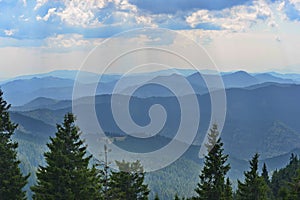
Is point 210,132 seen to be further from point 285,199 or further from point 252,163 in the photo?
point 285,199

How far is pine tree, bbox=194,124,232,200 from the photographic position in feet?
101

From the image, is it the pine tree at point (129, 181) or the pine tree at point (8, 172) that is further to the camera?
the pine tree at point (129, 181)

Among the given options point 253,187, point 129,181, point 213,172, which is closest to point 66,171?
point 129,181

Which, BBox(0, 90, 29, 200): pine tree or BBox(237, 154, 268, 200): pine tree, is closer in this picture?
BBox(0, 90, 29, 200): pine tree

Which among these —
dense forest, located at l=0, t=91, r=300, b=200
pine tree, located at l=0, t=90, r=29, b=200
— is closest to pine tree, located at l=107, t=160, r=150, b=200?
dense forest, located at l=0, t=91, r=300, b=200

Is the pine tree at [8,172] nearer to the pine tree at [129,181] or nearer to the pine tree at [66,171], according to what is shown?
the pine tree at [66,171]

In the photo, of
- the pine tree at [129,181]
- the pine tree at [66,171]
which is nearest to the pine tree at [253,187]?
the pine tree at [129,181]

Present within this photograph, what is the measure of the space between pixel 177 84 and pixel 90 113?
24.7 ft

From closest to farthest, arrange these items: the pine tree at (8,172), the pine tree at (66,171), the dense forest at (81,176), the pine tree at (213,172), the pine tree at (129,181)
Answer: the pine tree at (66,171) → the dense forest at (81,176) → the pine tree at (8,172) → the pine tree at (213,172) → the pine tree at (129,181)

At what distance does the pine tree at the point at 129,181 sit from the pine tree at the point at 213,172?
14.7ft

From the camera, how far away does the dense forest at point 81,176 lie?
88.3 feet

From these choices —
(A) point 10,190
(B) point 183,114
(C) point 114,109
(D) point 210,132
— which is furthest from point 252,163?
(A) point 10,190

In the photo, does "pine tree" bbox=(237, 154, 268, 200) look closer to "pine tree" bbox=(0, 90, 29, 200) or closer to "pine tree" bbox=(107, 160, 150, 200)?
"pine tree" bbox=(107, 160, 150, 200)

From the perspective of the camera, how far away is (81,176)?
27.0 meters
